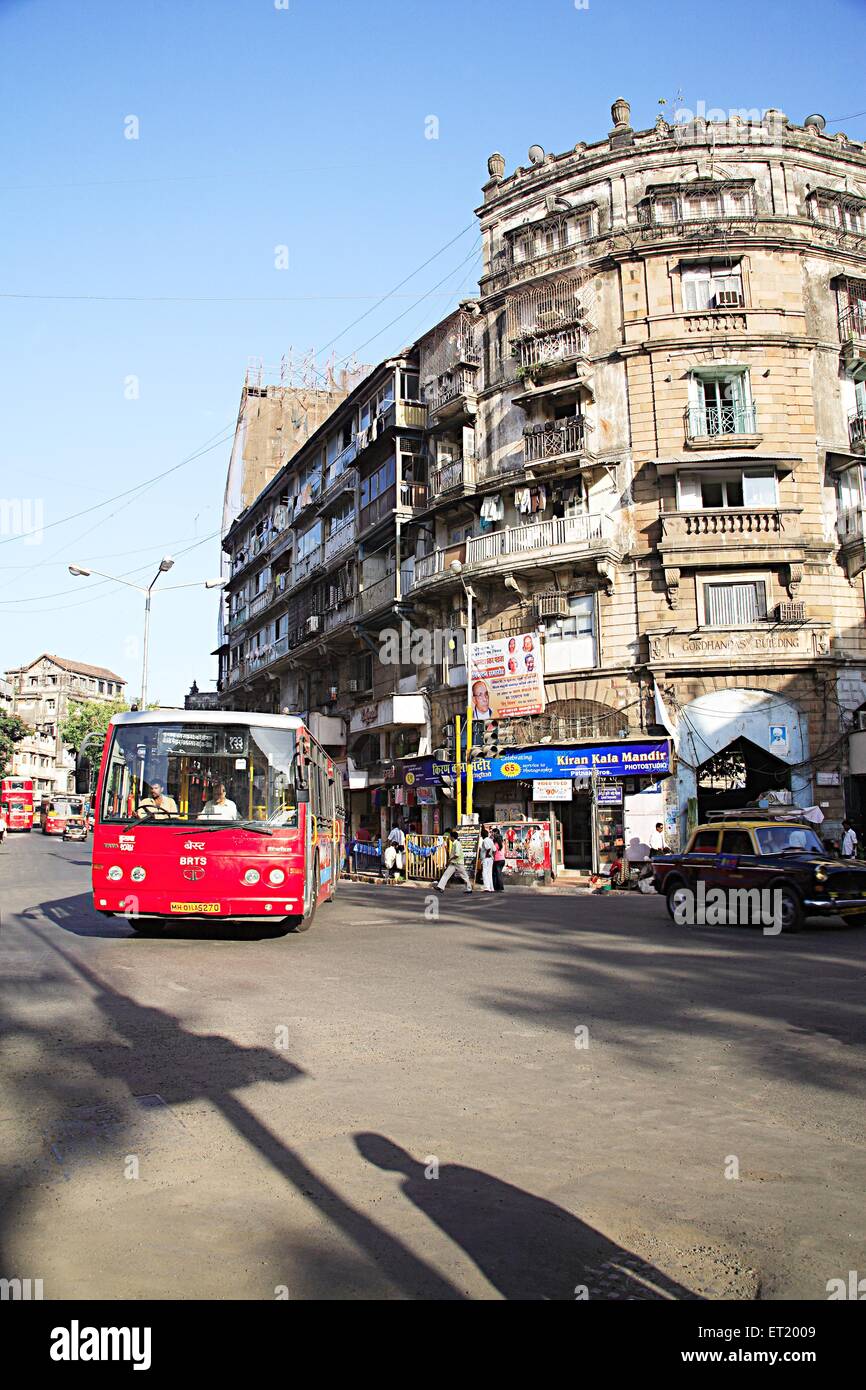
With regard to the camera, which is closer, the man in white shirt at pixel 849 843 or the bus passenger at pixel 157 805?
the bus passenger at pixel 157 805

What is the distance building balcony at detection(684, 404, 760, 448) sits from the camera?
27547mm

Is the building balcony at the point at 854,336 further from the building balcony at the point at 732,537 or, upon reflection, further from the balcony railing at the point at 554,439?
the balcony railing at the point at 554,439

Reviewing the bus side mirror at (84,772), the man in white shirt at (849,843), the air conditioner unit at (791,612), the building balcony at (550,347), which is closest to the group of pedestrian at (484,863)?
the man in white shirt at (849,843)

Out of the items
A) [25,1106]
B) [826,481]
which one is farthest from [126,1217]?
[826,481]

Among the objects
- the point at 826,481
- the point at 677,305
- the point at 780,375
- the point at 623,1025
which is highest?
the point at 677,305

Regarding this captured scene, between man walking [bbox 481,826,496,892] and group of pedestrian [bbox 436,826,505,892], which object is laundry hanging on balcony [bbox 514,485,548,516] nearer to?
group of pedestrian [bbox 436,826,505,892]

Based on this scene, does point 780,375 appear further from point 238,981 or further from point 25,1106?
point 25,1106

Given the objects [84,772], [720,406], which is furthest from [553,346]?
[84,772]

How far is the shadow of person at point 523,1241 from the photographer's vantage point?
3.30 meters

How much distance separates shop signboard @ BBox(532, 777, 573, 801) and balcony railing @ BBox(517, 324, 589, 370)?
13030mm

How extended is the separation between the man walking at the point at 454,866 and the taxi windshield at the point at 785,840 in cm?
1055

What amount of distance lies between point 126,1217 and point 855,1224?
2942 millimetres

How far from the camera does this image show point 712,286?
2902cm
